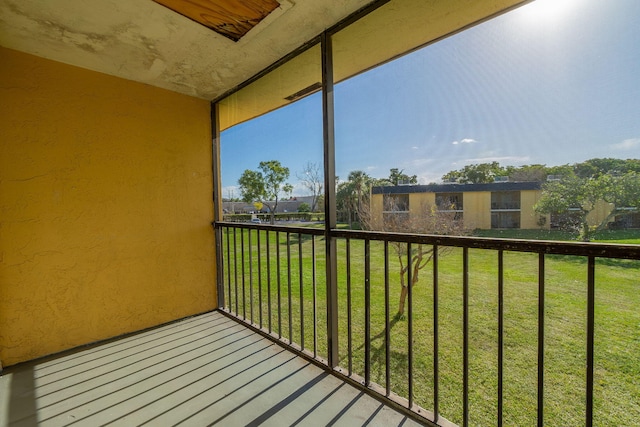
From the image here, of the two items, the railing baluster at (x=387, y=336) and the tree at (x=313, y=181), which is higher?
the tree at (x=313, y=181)

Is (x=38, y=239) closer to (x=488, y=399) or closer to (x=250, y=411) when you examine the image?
(x=250, y=411)

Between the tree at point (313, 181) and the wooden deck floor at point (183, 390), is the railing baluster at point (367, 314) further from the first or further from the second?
the tree at point (313, 181)

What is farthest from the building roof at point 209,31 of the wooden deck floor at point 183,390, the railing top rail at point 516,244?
the wooden deck floor at point 183,390

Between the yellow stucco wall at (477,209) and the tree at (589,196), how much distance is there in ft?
0.59

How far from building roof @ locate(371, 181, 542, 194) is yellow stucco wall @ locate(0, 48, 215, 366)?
6.40 feet

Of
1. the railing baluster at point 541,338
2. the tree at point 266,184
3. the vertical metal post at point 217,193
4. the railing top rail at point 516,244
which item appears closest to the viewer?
the railing top rail at point 516,244

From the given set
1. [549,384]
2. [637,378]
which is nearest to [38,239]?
[549,384]

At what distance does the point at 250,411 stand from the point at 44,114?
2.43 meters

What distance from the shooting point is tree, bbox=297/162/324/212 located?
6.15 ft

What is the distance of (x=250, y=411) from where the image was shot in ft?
4.77

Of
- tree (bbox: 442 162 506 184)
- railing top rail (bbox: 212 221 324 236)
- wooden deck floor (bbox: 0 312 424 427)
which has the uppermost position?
tree (bbox: 442 162 506 184)

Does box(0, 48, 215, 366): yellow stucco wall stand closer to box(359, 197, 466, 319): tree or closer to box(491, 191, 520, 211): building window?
box(359, 197, 466, 319): tree

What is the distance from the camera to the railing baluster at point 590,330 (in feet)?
3.16

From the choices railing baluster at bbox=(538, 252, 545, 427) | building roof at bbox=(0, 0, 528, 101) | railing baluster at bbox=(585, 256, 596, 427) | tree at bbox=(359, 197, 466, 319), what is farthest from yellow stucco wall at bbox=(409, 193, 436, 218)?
building roof at bbox=(0, 0, 528, 101)
